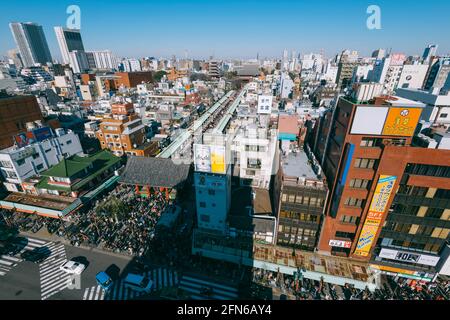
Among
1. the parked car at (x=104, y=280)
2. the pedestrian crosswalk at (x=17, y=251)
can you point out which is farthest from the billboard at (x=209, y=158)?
the pedestrian crosswalk at (x=17, y=251)

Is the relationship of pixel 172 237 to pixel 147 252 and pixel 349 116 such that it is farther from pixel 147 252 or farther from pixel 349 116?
pixel 349 116

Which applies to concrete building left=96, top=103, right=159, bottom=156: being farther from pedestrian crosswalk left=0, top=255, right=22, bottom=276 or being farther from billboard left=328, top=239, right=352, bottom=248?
billboard left=328, top=239, right=352, bottom=248

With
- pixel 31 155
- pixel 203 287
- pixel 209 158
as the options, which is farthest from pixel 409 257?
pixel 31 155

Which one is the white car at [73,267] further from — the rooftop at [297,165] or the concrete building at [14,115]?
the concrete building at [14,115]

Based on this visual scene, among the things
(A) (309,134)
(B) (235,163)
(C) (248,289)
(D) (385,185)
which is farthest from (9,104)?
(D) (385,185)

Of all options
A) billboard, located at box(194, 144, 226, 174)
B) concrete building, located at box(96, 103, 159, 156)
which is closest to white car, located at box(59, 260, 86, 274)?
billboard, located at box(194, 144, 226, 174)
